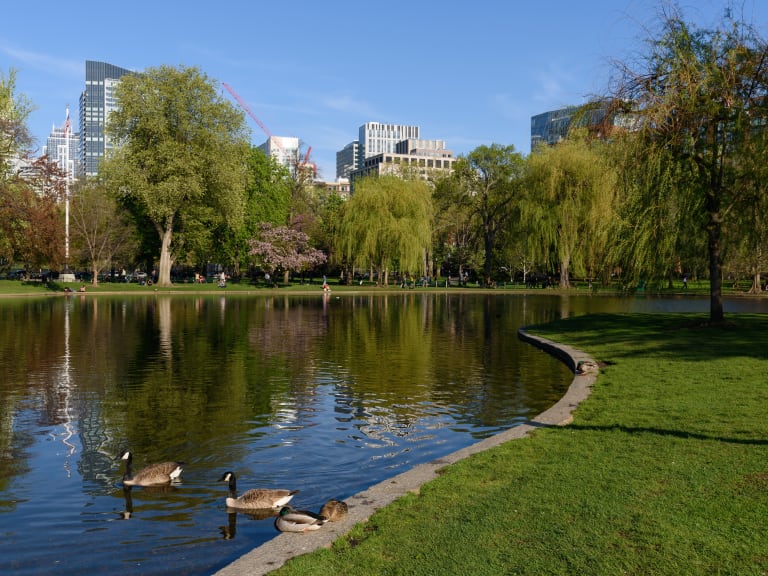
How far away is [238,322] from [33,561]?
2759 centimetres

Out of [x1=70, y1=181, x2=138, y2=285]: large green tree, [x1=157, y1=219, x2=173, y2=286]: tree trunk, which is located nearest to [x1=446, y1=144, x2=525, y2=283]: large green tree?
[x1=157, y1=219, x2=173, y2=286]: tree trunk

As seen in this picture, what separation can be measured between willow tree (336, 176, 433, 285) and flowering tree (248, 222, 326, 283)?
7.56m

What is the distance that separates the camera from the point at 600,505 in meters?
7.19

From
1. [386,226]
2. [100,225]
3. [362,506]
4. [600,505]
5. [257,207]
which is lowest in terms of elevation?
[362,506]

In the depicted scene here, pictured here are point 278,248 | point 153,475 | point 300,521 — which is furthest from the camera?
point 278,248

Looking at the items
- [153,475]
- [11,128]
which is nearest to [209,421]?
[153,475]

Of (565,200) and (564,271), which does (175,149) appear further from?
(564,271)

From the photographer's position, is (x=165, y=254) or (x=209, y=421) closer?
(x=209, y=421)

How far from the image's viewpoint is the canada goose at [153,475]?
9.21 meters

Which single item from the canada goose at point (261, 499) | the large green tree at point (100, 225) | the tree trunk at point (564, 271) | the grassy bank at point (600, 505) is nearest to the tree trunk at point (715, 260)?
the grassy bank at point (600, 505)

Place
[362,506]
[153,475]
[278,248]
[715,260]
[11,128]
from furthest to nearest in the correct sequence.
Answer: [278,248] < [11,128] < [715,260] < [153,475] < [362,506]

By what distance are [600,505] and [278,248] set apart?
74.0 m

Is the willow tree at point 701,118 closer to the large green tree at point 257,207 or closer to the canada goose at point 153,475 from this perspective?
the canada goose at point 153,475

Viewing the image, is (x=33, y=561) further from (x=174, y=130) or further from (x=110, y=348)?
(x=174, y=130)
